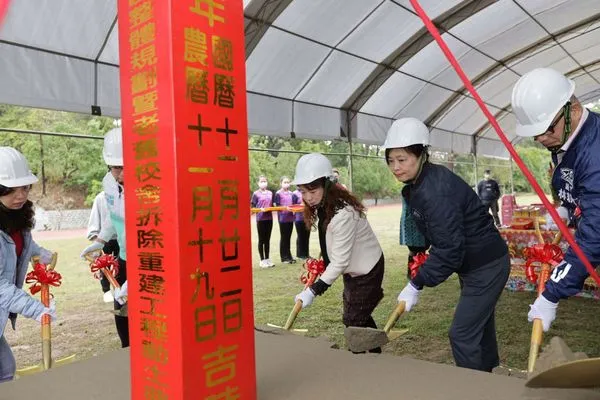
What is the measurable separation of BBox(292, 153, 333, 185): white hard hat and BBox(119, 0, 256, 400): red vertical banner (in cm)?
131

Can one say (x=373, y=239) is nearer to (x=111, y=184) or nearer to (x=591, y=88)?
(x=111, y=184)

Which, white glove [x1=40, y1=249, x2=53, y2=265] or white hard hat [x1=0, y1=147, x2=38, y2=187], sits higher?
white hard hat [x1=0, y1=147, x2=38, y2=187]

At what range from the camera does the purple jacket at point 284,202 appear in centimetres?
802

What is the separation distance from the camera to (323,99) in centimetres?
Result: 757

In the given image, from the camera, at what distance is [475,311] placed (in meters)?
2.02

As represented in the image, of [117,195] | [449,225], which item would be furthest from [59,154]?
[449,225]

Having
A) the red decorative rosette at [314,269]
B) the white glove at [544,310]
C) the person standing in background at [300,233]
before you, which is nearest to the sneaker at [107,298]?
the person standing in background at [300,233]

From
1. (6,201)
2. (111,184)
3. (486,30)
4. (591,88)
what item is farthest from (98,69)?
(591,88)

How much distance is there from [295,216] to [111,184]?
17.8 ft

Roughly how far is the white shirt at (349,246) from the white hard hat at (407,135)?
504mm

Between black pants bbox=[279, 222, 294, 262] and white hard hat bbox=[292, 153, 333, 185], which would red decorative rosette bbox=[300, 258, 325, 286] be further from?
black pants bbox=[279, 222, 294, 262]

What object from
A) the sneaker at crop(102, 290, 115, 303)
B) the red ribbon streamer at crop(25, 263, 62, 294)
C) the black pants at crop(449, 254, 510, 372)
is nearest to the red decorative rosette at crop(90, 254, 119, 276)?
the red ribbon streamer at crop(25, 263, 62, 294)

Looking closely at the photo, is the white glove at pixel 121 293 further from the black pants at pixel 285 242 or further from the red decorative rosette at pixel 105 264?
the black pants at pixel 285 242

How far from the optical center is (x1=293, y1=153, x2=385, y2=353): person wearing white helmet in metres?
2.36
